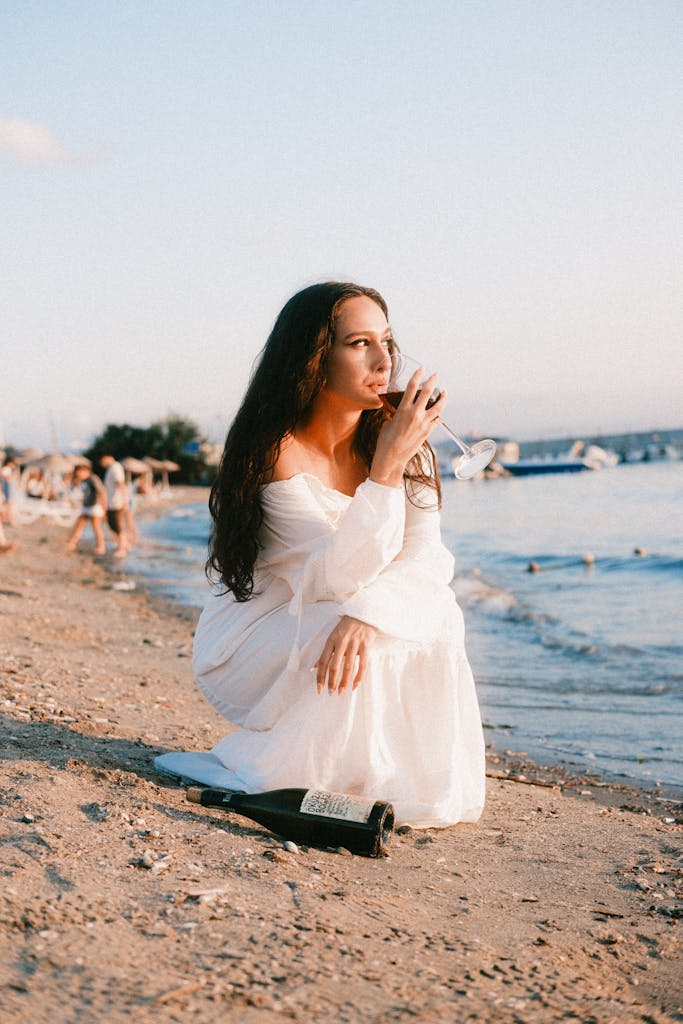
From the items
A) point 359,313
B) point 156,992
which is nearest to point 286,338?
point 359,313

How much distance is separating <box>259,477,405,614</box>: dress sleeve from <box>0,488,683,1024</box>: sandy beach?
35.2 inches

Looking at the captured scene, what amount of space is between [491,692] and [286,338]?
4.67 metres

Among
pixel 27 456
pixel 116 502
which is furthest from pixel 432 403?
pixel 27 456

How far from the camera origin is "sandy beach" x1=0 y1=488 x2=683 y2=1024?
2.07 m

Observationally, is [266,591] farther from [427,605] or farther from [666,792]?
[666,792]

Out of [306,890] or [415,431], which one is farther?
[415,431]

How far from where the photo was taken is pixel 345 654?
3260 mm

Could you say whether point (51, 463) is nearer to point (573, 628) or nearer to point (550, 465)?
point (573, 628)

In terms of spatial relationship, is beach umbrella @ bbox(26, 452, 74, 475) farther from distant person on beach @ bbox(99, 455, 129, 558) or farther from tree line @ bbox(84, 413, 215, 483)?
tree line @ bbox(84, 413, 215, 483)

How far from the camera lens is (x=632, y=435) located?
138m

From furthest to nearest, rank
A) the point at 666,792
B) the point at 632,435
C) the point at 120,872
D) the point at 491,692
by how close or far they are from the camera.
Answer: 1. the point at 632,435
2. the point at 491,692
3. the point at 666,792
4. the point at 120,872

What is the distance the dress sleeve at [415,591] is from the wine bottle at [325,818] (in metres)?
0.59

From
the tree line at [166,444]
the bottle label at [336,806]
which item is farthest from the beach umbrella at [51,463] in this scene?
the bottle label at [336,806]

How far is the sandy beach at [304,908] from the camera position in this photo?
2.07m
